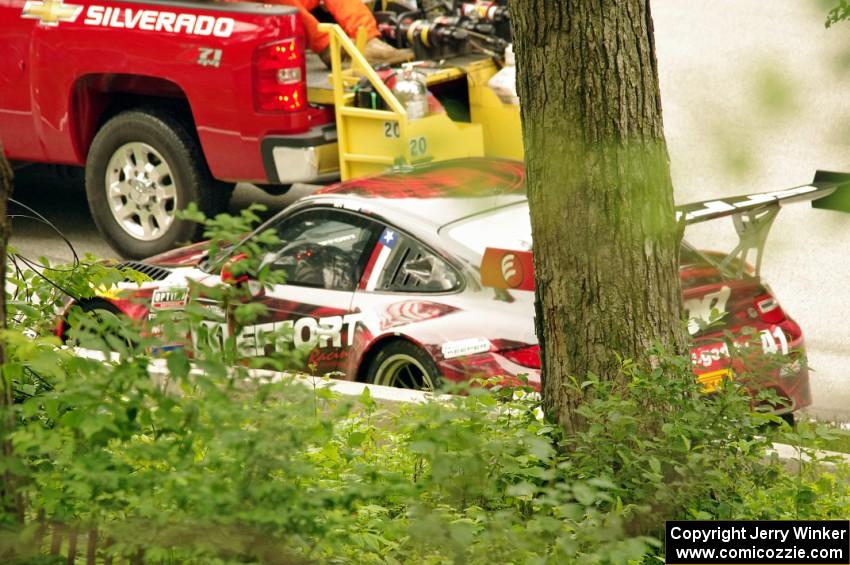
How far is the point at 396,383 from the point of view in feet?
22.8

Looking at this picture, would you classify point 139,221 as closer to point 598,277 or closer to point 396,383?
point 396,383

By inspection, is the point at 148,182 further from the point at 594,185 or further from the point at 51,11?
the point at 594,185

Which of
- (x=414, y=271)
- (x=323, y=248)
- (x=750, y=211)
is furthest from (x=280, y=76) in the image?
(x=750, y=211)

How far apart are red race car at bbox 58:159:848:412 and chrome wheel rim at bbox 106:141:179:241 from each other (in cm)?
236

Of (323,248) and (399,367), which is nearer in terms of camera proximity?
(399,367)

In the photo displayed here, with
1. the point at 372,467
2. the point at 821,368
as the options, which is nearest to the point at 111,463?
the point at 372,467

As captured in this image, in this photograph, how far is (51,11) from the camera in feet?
32.7

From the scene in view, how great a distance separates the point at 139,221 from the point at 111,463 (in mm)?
6824

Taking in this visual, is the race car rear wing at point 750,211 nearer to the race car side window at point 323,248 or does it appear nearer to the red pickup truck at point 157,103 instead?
the race car side window at point 323,248

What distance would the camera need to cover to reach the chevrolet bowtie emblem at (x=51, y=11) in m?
9.90

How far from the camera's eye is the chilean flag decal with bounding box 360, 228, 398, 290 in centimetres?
711

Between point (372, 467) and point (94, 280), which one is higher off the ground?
point (94, 280)

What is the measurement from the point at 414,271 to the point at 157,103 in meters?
3.72

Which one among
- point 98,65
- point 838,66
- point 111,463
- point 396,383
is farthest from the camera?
point 98,65
